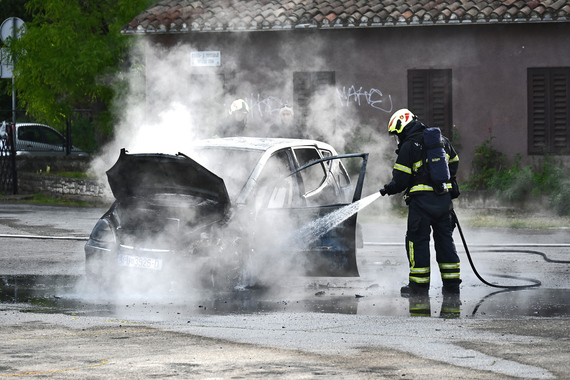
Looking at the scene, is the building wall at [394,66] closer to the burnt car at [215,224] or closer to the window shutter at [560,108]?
the window shutter at [560,108]

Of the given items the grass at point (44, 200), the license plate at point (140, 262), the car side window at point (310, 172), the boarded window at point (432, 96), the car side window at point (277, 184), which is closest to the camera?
the license plate at point (140, 262)

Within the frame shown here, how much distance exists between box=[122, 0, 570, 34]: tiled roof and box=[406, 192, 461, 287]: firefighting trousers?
1048 centimetres

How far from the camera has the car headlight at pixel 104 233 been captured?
8.91m

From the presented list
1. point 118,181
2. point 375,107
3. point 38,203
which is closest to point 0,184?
point 38,203

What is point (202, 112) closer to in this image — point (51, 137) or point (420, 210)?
point (51, 137)

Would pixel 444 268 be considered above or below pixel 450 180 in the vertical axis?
below

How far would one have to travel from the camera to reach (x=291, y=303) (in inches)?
334

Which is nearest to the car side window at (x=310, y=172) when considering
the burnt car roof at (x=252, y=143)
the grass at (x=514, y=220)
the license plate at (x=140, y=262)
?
the burnt car roof at (x=252, y=143)

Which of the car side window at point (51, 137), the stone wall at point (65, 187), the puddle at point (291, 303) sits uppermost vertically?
the car side window at point (51, 137)

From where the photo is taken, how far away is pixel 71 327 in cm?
721

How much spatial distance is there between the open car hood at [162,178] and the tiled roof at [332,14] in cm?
1074

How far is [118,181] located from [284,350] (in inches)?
136

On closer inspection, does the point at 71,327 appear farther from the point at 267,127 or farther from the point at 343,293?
the point at 267,127

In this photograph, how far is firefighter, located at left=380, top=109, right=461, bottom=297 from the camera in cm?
899
